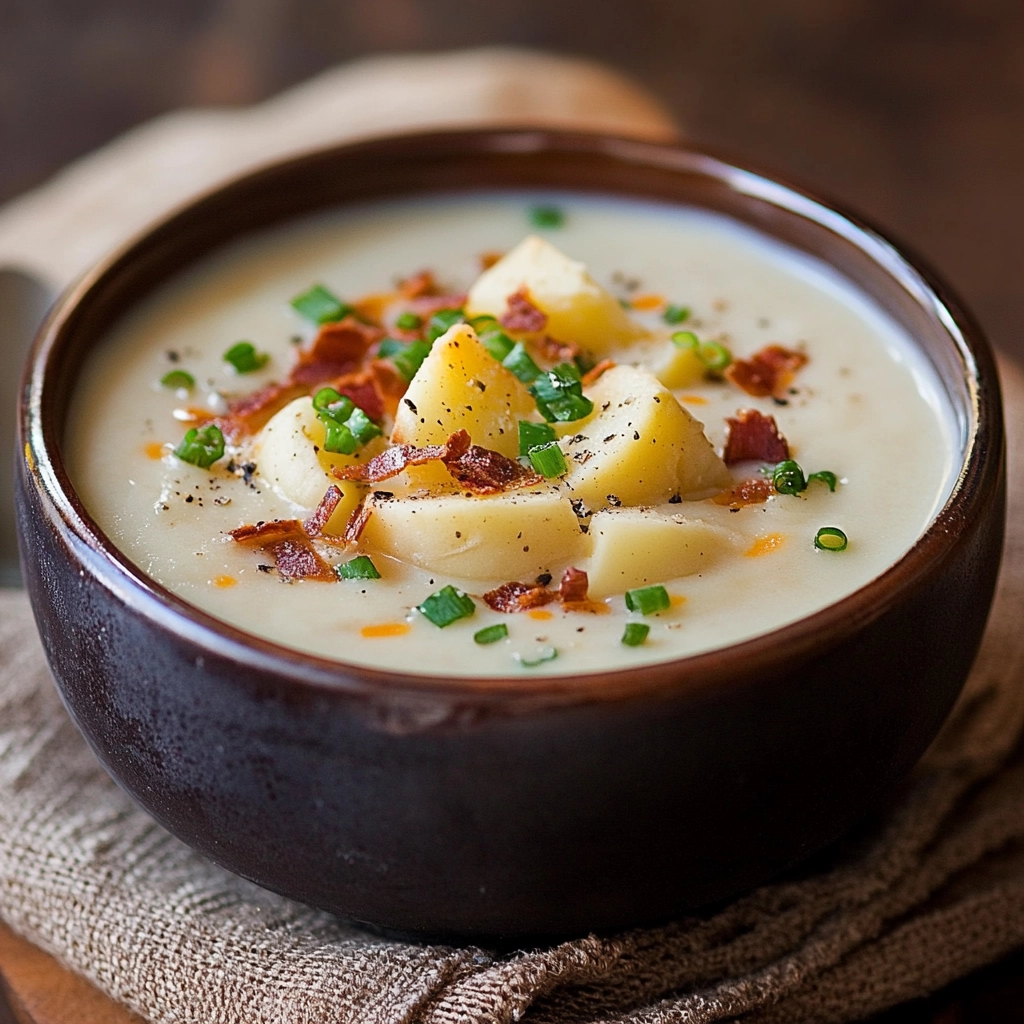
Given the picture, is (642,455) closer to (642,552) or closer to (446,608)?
(642,552)

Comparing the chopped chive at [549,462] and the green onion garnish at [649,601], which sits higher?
the chopped chive at [549,462]

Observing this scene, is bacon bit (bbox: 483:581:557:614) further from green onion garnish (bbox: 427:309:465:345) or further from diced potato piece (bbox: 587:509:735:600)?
green onion garnish (bbox: 427:309:465:345)

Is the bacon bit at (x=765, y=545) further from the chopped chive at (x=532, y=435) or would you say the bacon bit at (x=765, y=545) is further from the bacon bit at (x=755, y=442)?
the chopped chive at (x=532, y=435)

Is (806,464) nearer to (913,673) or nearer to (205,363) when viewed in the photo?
(913,673)

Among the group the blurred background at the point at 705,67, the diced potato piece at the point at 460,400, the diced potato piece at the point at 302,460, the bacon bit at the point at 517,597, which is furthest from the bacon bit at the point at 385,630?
the blurred background at the point at 705,67

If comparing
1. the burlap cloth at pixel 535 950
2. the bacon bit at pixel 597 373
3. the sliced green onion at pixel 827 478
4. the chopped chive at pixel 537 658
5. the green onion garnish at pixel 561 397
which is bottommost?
the burlap cloth at pixel 535 950

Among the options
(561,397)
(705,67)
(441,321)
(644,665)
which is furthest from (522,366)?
(705,67)

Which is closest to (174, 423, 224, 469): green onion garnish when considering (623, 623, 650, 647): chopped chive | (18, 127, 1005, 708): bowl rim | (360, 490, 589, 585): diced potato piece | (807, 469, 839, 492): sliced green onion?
(18, 127, 1005, 708): bowl rim

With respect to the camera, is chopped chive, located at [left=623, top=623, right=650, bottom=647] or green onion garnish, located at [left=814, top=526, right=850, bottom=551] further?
green onion garnish, located at [left=814, top=526, right=850, bottom=551]

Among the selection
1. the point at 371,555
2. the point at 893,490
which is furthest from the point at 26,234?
the point at 893,490
